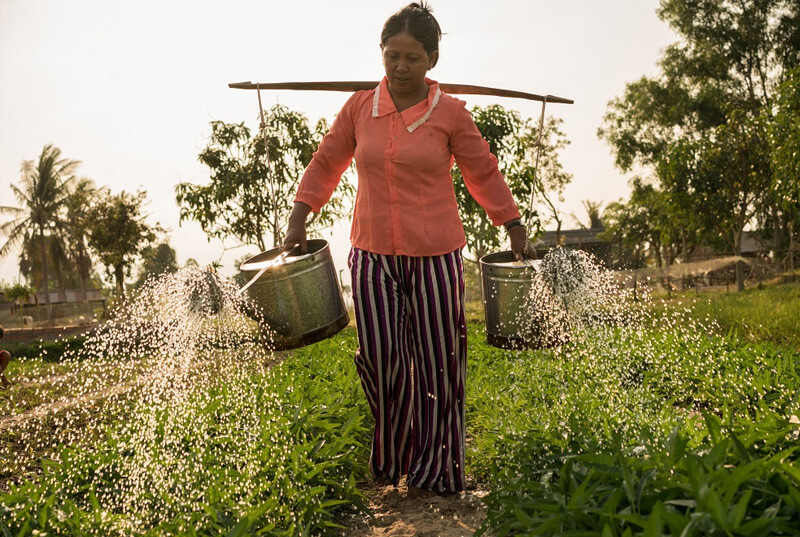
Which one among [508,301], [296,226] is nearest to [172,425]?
[296,226]

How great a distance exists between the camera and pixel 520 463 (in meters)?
2.43

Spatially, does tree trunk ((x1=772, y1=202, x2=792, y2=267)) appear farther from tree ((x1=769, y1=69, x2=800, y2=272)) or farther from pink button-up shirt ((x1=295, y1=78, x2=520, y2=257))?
pink button-up shirt ((x1=295, y1=78, x2=520, y2=257))

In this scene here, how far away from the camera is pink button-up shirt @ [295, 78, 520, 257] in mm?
2553

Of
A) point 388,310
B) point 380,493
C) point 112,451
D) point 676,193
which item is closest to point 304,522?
point 380,493

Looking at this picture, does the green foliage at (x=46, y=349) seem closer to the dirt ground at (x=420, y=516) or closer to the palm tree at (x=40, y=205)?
the dirt ground at (x=420, y=516)

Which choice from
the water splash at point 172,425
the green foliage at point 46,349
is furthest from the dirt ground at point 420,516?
the green foliage at point 46,349

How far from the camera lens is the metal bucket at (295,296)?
2766 millimetres

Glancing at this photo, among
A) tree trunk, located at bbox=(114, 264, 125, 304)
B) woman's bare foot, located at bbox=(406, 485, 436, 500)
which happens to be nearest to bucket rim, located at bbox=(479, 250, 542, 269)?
woman's bare foot, located at bbox=(406, 485, 436, 500)

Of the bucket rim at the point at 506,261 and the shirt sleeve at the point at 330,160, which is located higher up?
the shirt sleeve at the point at 330,160

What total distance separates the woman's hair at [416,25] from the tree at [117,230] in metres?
19.7

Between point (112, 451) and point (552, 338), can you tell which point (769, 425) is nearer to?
point (552, 338)

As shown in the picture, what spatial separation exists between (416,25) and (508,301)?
3.93ft

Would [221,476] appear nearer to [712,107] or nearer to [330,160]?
[330,160]

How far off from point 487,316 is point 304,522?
1.29 m
